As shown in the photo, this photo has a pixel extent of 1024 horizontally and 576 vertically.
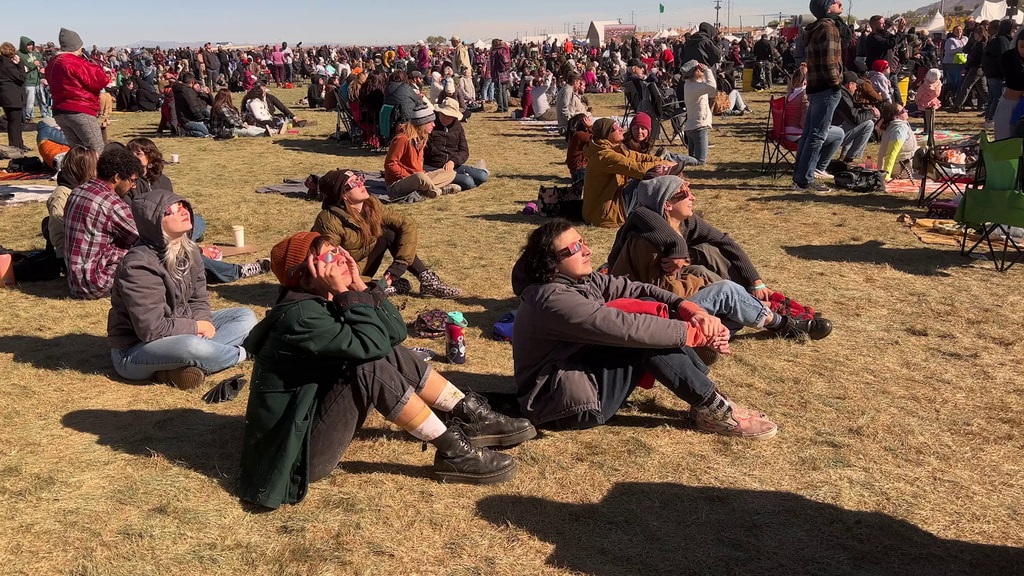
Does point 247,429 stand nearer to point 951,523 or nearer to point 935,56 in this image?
point 951,523

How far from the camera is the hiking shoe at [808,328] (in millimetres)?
5395

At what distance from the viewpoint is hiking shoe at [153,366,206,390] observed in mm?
4859

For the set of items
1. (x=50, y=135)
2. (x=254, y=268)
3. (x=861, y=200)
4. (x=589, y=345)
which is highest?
(x=50, y=135)

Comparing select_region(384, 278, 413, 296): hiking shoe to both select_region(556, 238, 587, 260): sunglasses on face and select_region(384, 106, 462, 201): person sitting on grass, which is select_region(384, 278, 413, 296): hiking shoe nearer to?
select_region(556, 238, 587, 260): sunglasses on face

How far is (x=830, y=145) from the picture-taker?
10.6 meters

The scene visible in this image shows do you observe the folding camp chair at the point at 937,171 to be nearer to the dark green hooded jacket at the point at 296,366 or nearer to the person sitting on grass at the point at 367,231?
the person sitting on grass at the point at 367,231

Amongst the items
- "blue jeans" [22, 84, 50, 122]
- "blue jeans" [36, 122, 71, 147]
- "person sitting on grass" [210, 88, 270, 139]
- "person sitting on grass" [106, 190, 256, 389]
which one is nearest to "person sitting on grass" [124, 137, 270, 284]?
"person sitting on grass" [106, 190, 256, 389]

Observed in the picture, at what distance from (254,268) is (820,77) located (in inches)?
275

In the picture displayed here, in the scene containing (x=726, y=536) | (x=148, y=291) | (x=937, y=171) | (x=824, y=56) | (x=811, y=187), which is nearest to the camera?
(x=726, y=536)

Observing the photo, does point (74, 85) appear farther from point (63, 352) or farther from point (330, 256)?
point (330, 256)

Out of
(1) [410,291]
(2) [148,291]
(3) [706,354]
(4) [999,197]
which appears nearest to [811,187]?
(4) [999,197]

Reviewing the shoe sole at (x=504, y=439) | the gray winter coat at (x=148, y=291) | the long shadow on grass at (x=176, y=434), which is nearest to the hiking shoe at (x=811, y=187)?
the shoe sole at (x=504, y=439)

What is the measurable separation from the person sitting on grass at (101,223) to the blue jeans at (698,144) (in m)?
8.41

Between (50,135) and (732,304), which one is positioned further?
(50,135)
